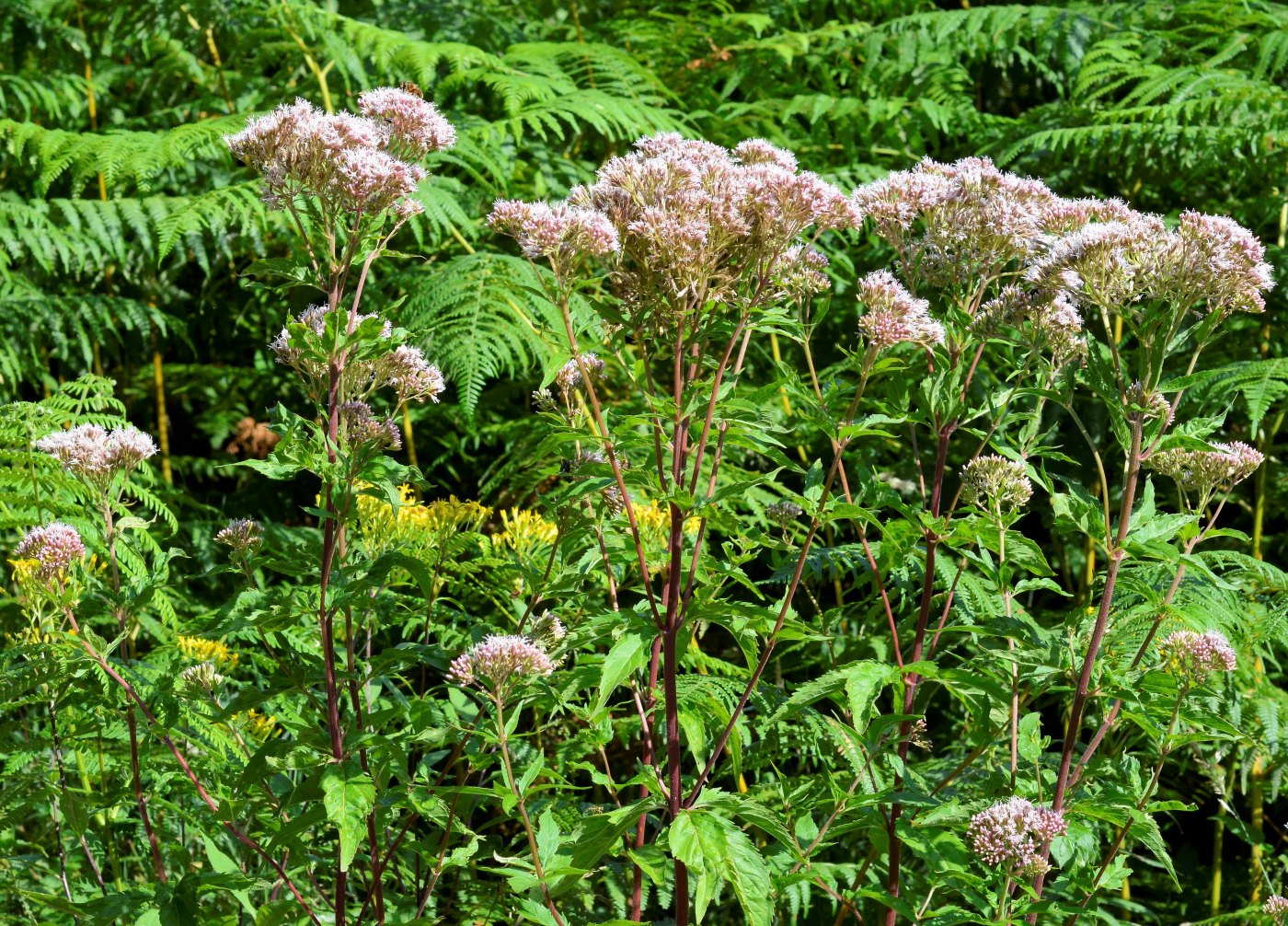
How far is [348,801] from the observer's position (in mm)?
1482

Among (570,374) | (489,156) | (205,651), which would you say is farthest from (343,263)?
(489,156)

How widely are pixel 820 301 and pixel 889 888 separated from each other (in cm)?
85

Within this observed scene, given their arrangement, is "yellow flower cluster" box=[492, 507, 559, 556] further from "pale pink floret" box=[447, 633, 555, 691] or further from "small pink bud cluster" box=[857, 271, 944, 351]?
"small pink bud cluster" box=[857, 271, 944, 351]

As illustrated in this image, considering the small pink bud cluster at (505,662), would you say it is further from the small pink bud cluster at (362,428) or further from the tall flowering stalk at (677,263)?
the small pink bud cluster at (362,428)

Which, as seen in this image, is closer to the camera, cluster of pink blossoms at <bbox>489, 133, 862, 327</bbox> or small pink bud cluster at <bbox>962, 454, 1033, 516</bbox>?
cluster of pink blossoms at <bbox>489, 133, 862, 327</bbox>

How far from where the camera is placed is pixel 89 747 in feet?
7.16

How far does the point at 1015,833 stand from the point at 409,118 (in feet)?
4.06

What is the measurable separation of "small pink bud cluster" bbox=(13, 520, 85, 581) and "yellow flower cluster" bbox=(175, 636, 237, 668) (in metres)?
0.26

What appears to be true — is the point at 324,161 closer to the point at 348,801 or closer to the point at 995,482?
the point at 348,801

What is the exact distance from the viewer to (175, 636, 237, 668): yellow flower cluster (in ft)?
6.50

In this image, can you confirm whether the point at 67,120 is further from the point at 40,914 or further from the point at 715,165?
the point at 715,165

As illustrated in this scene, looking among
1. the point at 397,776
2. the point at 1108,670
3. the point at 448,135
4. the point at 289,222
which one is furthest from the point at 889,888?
the point at 289,222

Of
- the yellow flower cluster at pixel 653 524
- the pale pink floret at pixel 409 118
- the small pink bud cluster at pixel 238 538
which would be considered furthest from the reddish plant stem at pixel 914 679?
the small pink bud cluster at pixel 238 538

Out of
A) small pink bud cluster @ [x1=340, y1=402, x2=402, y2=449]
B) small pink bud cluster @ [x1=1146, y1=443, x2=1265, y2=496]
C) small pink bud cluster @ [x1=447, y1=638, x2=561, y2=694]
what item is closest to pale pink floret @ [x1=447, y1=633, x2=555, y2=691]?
small pink bud cluster @ [x1=447, y1=638, x2=561, y2=694]
